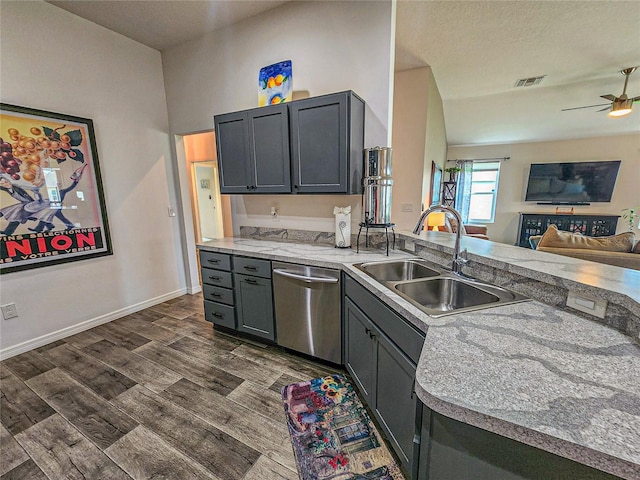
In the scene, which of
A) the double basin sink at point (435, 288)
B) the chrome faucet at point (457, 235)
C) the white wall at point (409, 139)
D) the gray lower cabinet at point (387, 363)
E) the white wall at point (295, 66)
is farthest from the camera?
the white wall at point (409, 139)

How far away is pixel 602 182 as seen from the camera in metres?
5.98

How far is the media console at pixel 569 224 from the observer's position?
6.01 meters

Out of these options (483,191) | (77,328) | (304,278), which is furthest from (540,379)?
(483,191)

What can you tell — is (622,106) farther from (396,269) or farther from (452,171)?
(396,269)

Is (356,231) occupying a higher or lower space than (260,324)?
higher

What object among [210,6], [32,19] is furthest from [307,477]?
[32,19]

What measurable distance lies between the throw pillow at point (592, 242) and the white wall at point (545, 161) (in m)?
4.53

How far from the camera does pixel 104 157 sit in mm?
2842

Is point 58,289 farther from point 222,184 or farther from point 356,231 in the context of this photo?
point 356,231

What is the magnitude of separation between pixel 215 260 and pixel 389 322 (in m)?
1.84

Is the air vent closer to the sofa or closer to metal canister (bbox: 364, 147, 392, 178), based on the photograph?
the sofa

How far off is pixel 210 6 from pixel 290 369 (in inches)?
132

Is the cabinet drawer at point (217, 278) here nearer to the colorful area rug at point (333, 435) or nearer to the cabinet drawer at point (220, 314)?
the cabinet drawer at point (220, 314)

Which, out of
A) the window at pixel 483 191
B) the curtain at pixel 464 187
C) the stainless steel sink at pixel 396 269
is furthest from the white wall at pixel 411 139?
the window at pixel 483 191
